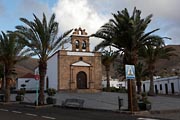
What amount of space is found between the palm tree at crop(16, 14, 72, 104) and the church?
23.8 meters

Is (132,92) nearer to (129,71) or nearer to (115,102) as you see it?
(129,71)

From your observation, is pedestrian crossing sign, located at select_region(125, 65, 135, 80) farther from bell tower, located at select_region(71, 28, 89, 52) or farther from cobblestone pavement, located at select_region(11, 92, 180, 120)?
bell tower, located at select_region(71, 28, 89, 52)

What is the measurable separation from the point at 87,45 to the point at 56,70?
22.9 ft

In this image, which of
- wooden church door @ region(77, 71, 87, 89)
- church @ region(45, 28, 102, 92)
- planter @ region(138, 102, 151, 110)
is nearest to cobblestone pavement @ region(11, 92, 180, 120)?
planter @ region(138, 102, 151, 110)

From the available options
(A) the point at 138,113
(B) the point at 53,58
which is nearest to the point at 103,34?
(A) the point at 138,113

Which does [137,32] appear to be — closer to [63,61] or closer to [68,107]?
[68,107]

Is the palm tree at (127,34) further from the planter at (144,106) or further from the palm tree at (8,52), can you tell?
the palm tree at (8,52)

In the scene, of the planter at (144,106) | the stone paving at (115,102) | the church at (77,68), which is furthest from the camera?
the church at (77,68)

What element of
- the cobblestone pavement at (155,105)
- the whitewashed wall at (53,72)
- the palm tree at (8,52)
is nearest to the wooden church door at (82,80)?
the whitewashed wall at (53,72)

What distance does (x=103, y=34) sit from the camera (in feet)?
69.1

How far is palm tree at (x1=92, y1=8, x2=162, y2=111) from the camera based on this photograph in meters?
20.2

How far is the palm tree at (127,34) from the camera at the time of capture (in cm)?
2020

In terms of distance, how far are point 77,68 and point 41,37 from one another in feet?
89.2

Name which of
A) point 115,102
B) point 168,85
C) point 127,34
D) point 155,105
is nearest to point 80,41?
point 168,85
